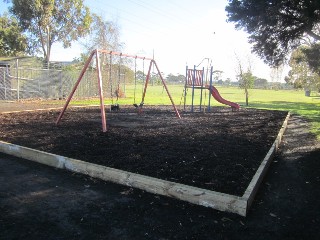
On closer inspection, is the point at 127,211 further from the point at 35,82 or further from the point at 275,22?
the point at 35,82

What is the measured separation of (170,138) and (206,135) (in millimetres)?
1295

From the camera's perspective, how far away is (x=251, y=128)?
10.2 metres

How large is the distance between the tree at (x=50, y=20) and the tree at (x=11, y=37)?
1.22m

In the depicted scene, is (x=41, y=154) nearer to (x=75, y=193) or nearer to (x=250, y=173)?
(x=75, y=193)

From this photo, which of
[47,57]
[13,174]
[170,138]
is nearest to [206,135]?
[170,138]

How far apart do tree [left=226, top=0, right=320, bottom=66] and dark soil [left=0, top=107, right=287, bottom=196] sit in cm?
524

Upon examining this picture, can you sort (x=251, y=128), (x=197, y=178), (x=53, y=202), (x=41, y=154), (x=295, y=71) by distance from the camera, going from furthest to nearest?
(x=295, y=71) < (x=251, y=128) < (x=41, y=154) < (x=197, y=178) < (x=53, y=202)

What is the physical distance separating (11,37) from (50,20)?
581 centimetres

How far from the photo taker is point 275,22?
12.4 m

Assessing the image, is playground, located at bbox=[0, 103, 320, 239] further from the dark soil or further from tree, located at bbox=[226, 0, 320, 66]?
tree, located at bbox=[226, 0, 320, 66]

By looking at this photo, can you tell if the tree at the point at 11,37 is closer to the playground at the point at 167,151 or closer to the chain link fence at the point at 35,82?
the chain link fence at the point at 35,82

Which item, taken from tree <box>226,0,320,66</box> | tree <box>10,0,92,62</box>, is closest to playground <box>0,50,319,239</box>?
tree <box>226,0,320,66</box>

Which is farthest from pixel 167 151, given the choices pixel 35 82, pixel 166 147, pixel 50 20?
pixel 50 20

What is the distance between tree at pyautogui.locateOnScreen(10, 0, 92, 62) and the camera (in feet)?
85.8
